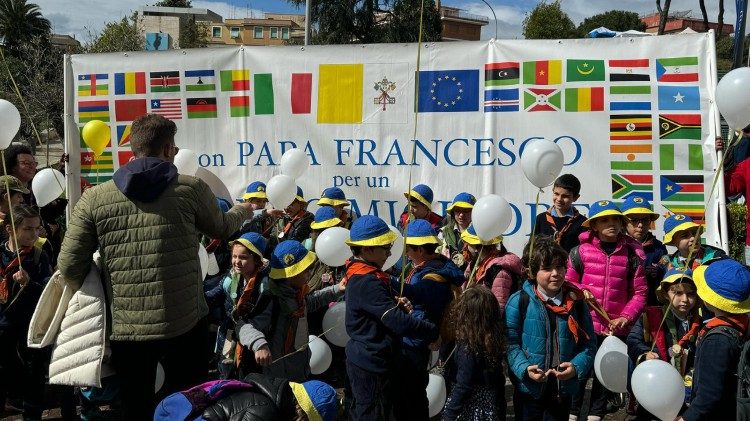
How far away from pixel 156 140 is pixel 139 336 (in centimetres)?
88

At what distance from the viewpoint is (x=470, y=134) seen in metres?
6.75

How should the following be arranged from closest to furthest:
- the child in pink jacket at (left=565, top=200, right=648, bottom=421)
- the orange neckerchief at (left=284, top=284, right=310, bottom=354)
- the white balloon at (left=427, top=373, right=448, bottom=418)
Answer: the orange neckerchief at (left=284, top=284, right=310, bottom=354), the white balloon at (left=427, top=373, right=448, bottom=418), the child in pink jacket at (left=565, top=200, right=648, bottom=421)

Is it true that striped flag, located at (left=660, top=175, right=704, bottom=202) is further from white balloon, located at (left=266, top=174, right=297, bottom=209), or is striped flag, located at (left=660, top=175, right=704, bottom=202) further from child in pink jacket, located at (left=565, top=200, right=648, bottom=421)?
white balloon, located at (left=266, top=174, right=297, bottom=209)

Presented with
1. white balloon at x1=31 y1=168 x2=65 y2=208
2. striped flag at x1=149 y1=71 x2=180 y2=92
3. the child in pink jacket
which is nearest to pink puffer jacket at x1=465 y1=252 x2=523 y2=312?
the child in pink jacket

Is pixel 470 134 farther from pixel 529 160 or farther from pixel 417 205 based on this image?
pixel 529 160

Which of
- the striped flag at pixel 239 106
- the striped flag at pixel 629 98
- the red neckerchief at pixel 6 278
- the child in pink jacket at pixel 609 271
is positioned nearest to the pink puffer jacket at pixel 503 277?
the child in pink jacket at pixel 609 271

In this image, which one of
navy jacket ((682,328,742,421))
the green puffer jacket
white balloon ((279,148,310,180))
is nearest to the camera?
navy jacket ((682,328,742,421))

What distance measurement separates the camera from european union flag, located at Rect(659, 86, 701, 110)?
6086 mm

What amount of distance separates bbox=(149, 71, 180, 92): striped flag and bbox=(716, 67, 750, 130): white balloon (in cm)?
524

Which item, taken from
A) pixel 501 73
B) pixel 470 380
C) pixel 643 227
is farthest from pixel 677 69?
pixel 470 380

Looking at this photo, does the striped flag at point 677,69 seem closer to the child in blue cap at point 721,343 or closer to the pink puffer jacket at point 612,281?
the pink puffer jacket at point 612,281

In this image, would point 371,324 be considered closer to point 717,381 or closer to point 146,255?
point 146,255

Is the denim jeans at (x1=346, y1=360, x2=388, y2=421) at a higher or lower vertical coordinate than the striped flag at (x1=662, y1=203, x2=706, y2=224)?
lower

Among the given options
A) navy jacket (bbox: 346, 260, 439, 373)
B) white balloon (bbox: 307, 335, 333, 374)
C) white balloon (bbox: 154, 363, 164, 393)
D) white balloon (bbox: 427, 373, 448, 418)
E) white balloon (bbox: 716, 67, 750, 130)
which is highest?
white balloon (bbox: 716, 67, 750, 130)
